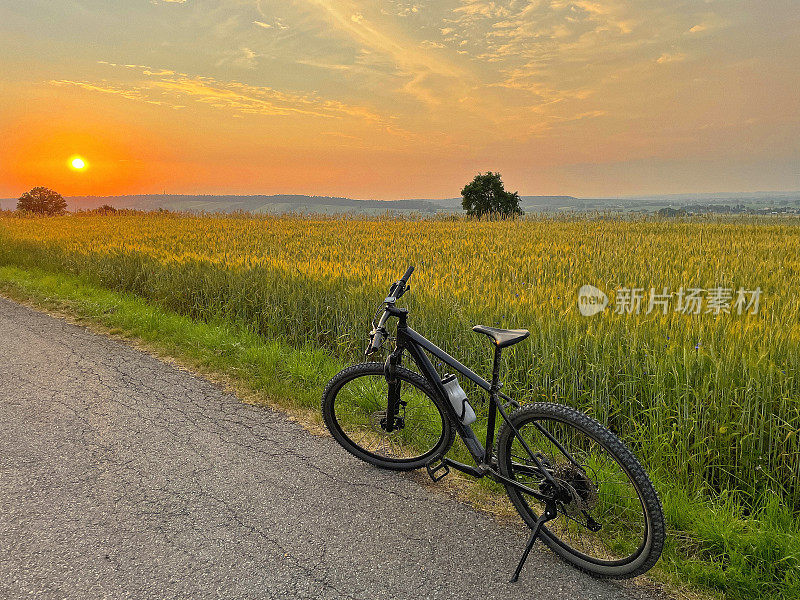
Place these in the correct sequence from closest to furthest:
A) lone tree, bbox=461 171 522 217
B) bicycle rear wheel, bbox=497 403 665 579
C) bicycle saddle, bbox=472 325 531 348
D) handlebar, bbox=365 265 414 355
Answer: bicycle rear wheel, bbox=497 403 665 579 < bicycle saddle, bbox=472 325 531 348 < handlebar, bbox=365 265 414 355 < lone tree, bbox=461 171 522 217

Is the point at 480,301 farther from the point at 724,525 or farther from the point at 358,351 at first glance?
the point at 724,525

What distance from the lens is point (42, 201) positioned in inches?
2667

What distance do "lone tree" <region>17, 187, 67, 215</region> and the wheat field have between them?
66.8m

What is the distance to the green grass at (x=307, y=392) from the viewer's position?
307cm

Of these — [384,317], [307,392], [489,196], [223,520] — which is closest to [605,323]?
[384,317]

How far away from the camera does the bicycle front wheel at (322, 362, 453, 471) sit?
4.25 meters

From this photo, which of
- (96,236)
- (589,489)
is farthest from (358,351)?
(96,236)

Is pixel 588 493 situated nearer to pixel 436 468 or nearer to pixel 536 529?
pixel 536 529

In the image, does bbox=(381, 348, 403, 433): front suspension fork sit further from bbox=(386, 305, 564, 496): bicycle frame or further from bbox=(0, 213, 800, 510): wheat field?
bbox=(0, 213, 800, 510): wheat field

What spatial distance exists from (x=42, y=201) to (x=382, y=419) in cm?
7961

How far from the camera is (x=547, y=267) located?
994 centimetres

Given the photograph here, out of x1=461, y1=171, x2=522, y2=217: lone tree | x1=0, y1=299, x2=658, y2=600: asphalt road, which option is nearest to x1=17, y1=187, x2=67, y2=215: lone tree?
x1=461, y1=171, x2=522, y2=217: lone tree

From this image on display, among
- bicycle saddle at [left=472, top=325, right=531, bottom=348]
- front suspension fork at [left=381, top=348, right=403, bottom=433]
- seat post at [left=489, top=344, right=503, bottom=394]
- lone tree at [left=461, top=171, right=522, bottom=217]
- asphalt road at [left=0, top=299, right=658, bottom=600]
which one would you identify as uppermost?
lone tree at [left=461, top=171, right=522, bottom=217]

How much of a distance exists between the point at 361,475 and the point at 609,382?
2436mm
